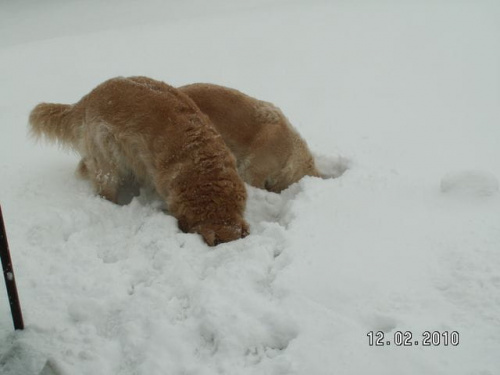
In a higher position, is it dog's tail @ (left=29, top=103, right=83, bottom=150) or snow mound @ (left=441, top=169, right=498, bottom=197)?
dog's tail @ (left=29, top=103, right=83, bottom=150)

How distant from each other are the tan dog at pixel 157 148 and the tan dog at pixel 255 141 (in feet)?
1.87

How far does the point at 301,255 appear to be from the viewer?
10.9 feet

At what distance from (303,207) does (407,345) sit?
1863 mm

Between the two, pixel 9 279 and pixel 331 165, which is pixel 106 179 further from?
pixel 331 165

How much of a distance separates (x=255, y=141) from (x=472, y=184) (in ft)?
7.18

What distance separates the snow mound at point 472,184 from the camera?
4082 mm

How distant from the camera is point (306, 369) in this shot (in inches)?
92.7

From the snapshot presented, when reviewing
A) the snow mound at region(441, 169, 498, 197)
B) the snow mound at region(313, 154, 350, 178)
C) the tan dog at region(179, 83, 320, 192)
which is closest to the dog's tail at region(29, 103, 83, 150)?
the tan dog at region(179, 83, 320, 192)

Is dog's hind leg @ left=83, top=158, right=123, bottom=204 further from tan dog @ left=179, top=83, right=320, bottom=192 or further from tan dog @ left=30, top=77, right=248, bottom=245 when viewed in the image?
tan dog @ left=179, top=83, right=320, bottom=192

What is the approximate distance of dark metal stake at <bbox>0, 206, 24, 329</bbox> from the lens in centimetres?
224

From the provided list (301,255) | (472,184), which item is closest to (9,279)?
(301,255)

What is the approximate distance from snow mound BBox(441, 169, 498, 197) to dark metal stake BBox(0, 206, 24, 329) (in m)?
3.71

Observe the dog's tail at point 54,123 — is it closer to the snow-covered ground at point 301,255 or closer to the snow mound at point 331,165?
the snow-covered ground at point 301,255

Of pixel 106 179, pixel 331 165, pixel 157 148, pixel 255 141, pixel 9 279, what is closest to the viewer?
pixel 9 279
